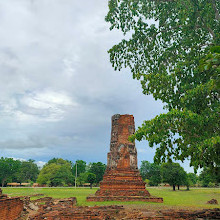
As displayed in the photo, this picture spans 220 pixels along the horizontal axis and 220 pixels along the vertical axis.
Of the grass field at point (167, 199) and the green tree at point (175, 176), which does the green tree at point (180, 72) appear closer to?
the grass field at point (167, 199)

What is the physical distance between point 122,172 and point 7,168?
160 feet

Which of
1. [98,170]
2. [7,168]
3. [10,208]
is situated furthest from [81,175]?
[10,208]

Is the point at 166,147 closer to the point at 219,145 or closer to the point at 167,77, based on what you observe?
the point at 219,145

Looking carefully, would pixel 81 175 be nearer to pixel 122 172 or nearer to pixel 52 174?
pixel 52 174

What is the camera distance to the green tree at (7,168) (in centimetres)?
5709

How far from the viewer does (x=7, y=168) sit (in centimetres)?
5766

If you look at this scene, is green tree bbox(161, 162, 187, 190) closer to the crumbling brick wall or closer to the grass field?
the grass field

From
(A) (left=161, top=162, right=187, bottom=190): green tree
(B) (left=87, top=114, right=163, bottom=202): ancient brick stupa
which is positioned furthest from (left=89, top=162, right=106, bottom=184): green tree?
(B) (left=87, top=114, right=163, bottom=202): ancient brick stupa

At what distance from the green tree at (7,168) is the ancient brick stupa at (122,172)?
154 ft

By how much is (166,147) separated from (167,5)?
288 inches

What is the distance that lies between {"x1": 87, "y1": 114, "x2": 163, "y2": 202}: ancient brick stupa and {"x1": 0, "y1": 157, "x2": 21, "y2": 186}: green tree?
4687 centimetres

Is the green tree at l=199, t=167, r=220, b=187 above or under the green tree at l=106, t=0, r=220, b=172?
under

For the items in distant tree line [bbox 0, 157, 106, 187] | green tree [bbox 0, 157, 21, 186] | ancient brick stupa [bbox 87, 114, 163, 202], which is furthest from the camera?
green tree [bbox 0, 157, 21, 186]

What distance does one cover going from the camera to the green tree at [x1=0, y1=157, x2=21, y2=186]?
2248 inches
